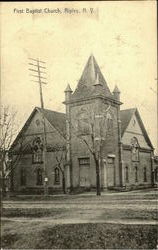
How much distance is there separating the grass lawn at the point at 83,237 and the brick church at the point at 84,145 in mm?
14207

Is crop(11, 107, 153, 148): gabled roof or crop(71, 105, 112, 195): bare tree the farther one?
crop(11, 107, 153, 148): gabled roof

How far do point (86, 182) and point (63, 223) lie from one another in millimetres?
18248

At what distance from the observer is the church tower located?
30969 mm

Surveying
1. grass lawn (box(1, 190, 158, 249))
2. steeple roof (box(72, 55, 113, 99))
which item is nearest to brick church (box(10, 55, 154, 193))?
steeple roof (box(72, 55, 113, 99))

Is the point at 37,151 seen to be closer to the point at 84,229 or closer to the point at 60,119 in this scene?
the point at 60,119

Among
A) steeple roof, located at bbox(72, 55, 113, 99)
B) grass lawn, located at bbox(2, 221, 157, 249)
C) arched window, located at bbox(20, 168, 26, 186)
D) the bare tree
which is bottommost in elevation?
→ grass lawn, located at bbox(2, 221, 157, 249)

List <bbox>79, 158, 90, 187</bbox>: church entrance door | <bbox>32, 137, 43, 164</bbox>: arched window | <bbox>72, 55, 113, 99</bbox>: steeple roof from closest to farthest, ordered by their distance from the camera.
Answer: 1. <bbox>72, 55, 113, 99</bbox>: steeple roof
2. <bbox>79, 158, 90, 187</bbox>: church entrance door
3. <bbox>32, 137, 43, 164</bbox>: arched window

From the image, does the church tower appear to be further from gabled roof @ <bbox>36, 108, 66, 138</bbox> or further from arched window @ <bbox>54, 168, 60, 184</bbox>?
gabled roof @ <bbox>36, 108, 66, 138</bbox>

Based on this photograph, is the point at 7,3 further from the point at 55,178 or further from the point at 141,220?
the point at 55,178

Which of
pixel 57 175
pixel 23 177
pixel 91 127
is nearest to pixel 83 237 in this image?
pixel 91 127

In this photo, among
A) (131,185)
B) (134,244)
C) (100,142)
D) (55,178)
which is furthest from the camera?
(131,185)

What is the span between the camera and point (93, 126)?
2958 centimetres

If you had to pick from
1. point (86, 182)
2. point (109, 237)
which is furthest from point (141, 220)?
point (86, 182)

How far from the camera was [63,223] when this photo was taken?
13.8 meters
